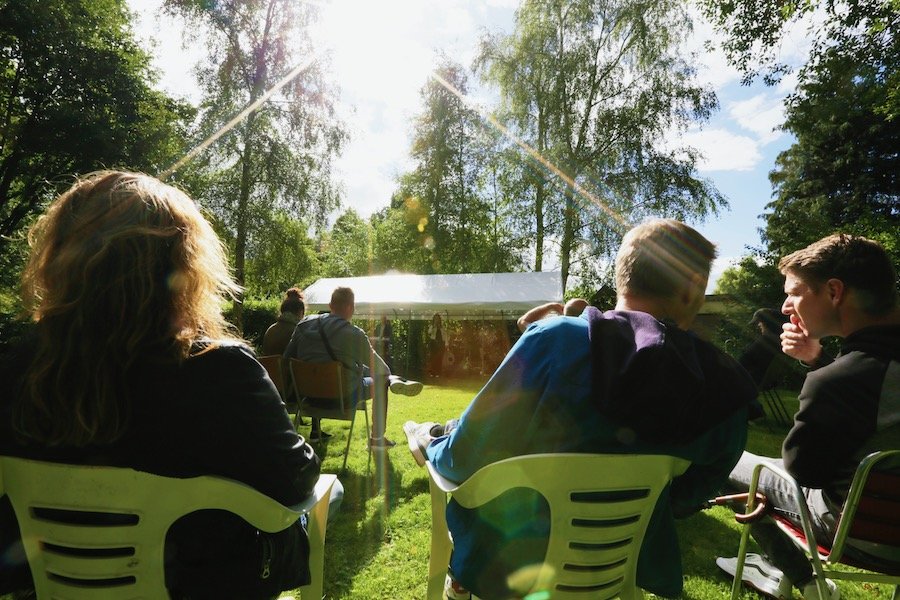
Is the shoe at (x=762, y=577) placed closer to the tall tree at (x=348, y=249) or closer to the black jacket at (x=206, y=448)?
the black jacket at (x=206, y=448)

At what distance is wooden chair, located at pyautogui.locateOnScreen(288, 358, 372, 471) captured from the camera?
171 inches

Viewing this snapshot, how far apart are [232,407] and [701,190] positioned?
1719 cm

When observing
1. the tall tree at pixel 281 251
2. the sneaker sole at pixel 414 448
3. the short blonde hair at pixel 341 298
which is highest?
the tall tree at pixel 281 251

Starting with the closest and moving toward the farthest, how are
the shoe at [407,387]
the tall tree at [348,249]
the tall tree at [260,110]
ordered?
the shoe at [407,387] < the tall tree at [260,110] < the tall tree at [348,249]

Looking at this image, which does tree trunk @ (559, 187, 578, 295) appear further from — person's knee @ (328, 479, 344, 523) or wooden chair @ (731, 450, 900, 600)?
person's knee @ (328, 479, 344, 523)

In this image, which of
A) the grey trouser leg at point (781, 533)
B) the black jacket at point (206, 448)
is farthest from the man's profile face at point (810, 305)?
the black jacket at point (206, 448)

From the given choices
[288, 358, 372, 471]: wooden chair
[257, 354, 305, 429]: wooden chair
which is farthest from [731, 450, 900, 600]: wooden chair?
[257, 354, 305, 429]: wooden chair

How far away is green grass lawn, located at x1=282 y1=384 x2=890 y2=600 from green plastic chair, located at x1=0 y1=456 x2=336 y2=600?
1.60 meters

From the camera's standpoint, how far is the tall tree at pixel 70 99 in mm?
10938

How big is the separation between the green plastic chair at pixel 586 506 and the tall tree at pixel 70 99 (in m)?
12.3

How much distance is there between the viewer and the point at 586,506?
1250mm

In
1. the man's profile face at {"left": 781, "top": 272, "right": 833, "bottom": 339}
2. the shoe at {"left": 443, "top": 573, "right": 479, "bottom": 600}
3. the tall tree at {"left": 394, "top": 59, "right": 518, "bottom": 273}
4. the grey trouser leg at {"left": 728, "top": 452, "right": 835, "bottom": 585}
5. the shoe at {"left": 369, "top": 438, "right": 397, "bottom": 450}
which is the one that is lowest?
the shoe at {"left": 369, "top": 438, "right": 397, "bottom": 450}

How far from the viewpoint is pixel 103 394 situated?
3.55ft

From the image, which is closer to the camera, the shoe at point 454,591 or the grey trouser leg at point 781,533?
the shoe at point 454,591
